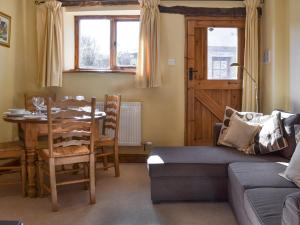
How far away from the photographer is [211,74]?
4445 mm

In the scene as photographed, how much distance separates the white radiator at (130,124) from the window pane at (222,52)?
3.80 ft

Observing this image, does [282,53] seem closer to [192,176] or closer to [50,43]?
[192,176]

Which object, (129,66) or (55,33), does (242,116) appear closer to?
(129,66)

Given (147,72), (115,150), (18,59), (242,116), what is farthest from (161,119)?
(18,59)

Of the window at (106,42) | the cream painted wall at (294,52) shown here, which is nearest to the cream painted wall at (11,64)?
the window at (106,42)

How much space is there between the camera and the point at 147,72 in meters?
4.26

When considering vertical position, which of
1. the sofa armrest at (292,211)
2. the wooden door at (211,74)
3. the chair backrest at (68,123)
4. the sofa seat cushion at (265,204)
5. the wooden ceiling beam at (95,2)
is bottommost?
the sofa seat cushion at (265,204)

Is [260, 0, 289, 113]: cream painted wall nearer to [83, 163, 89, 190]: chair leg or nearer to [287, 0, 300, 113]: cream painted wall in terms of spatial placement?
[287, 0, 300, 113]: cream painted wall

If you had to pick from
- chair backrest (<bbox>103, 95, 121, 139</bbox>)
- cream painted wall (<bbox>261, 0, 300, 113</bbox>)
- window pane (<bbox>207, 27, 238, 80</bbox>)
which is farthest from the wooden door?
chair backrest (<bbox>103, 95, 121, 139</bbox>)

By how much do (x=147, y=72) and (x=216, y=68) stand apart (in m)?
1.02

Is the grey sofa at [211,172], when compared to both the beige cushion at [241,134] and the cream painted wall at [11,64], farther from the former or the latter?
the cream painted wall at [11,64]

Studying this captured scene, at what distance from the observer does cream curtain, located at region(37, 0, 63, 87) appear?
4.27 m

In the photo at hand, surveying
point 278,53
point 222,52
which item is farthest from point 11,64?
point 278,53

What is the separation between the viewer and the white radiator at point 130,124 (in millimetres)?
4371
